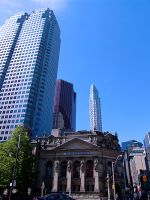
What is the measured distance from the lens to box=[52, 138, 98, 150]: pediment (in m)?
58.9

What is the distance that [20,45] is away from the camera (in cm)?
13575

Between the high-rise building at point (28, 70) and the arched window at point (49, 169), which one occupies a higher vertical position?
the high-rise building at point (28, 70)

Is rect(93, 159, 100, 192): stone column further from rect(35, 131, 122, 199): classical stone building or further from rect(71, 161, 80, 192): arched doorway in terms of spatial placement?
rect(71, 161, 80, 192): arched doorway

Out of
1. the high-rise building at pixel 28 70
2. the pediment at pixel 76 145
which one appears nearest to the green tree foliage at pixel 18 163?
the pediment at pixel 76 145

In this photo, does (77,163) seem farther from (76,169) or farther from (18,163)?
(18,163)

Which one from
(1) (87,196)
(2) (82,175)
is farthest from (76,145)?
(1) (87,196)

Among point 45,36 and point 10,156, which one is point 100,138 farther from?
point 45,36

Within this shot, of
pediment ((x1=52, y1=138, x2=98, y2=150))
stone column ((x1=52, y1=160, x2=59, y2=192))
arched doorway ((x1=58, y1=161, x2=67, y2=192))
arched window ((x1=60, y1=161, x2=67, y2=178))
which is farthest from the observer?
pediment ((x1=52, y1=138, x2=98, y2=150))

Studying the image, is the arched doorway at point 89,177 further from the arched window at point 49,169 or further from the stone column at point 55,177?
the arched window at point 49,169

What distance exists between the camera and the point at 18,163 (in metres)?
46.8

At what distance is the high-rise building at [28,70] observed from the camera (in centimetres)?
10969

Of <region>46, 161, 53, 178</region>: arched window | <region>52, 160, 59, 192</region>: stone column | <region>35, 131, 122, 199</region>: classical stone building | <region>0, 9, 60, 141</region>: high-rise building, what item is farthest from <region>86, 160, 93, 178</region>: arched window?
<region>0, 9, 60, 141</region>: high-rise building

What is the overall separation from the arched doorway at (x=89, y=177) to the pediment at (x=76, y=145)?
3814mm

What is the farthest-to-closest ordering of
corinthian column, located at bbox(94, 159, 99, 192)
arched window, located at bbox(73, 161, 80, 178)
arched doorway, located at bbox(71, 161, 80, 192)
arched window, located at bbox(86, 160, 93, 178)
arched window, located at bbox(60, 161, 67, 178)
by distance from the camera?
1. arched window, located at bbox(60, 161, 67, 178)
2. arched window, located at bbox(73, 161, 80, 178)
3. arched window, located at bbox(86, 160, 93, 178)
4. arched doorway, located at bbox(71, 161, 80, 192)
5. corinthian column, located at bbox(94, 159, 99, 192)
